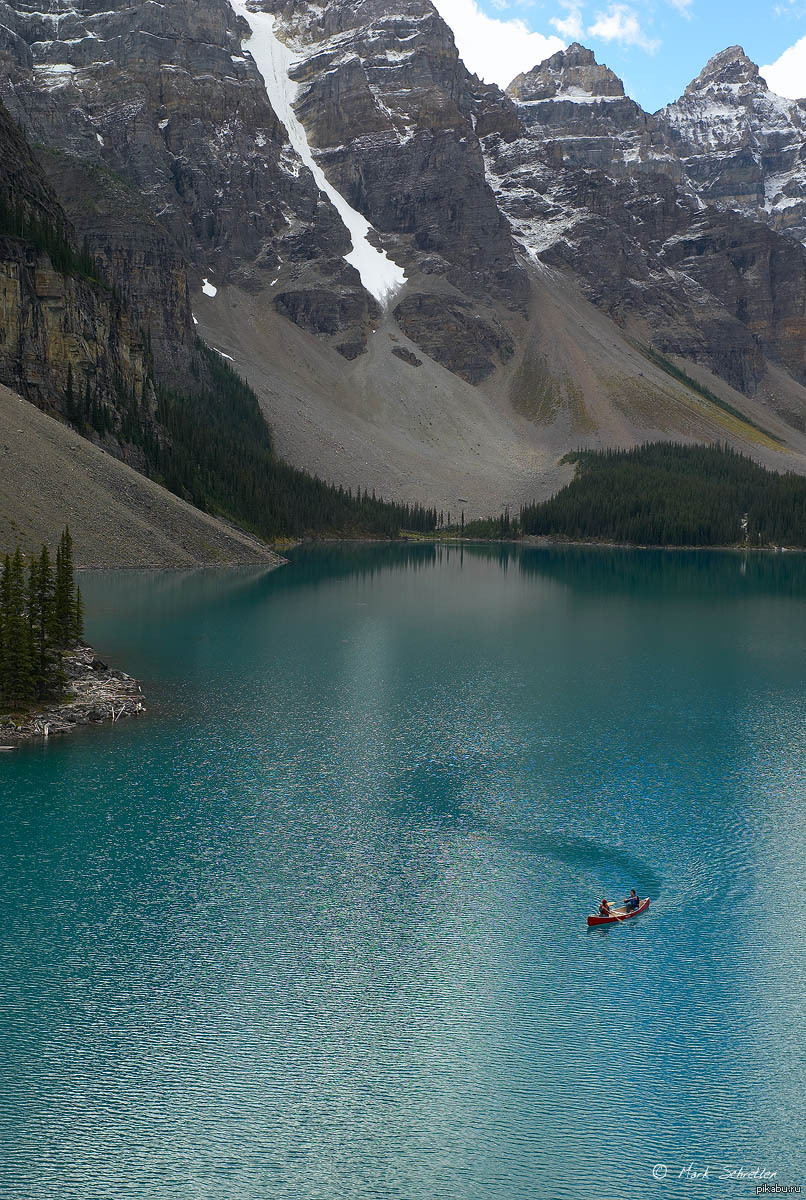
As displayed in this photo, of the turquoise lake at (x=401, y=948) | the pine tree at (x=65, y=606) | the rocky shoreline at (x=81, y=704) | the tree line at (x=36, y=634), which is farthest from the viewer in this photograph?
the pine tree at (x=65, y=606)

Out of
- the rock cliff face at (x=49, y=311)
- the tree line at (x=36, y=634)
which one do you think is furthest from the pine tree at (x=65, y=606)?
the rock cliff face at (x=49, y=311)

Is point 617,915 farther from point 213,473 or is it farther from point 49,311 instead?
point 213,473

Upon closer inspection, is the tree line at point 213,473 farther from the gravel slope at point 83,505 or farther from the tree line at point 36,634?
the tree line at point 36,634

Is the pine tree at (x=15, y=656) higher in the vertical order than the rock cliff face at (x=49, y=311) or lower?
lower

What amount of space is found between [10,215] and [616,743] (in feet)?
411

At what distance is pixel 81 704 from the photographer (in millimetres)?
54562

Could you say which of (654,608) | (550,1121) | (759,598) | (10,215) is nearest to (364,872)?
(550,1121)

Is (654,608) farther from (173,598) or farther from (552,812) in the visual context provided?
(552,812)

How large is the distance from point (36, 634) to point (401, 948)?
32921 mm

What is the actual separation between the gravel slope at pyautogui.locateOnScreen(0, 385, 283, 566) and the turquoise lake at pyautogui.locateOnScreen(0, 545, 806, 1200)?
44.2 m

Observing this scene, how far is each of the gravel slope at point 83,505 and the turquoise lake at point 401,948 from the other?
44223 mm

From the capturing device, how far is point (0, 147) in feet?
500

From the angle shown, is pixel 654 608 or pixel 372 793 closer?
pixel 372 793

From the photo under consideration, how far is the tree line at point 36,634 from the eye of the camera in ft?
171
